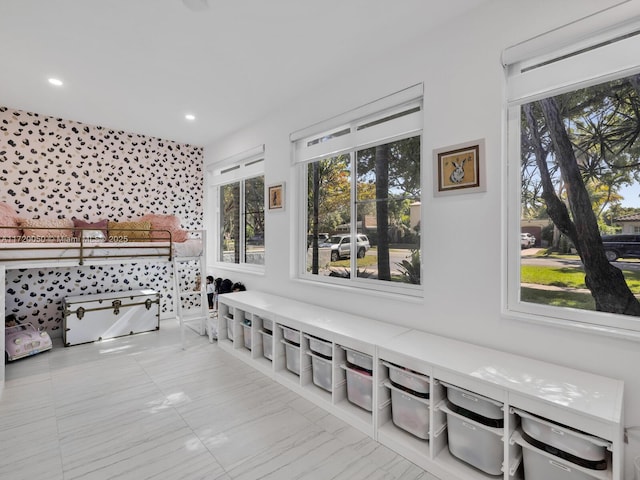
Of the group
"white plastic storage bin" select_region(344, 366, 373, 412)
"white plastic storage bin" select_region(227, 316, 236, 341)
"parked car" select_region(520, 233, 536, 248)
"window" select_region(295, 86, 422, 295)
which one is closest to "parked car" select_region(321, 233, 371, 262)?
"window" select_region(295, 86, 422, 295)

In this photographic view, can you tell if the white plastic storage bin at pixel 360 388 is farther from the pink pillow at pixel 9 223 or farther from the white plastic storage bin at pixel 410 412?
the pink pillow at pixel 9 223

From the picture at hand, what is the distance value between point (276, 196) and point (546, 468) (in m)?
3.00

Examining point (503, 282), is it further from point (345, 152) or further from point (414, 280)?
point (345, 152)

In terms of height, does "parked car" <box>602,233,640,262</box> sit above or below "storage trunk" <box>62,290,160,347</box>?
above

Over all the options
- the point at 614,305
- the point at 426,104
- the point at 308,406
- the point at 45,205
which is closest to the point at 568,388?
the point at 614,305

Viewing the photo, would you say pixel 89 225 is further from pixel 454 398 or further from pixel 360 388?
pixel 454 398

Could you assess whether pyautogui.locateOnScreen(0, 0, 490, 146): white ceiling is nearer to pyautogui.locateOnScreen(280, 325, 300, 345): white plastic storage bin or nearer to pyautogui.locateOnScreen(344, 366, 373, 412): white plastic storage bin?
pyautogui.locateOnScreen(280, 325, 300, 345): white plastic storage bin

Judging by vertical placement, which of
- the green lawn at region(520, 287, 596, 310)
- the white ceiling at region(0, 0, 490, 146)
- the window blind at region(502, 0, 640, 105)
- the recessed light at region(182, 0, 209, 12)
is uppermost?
the white ceiling at region(0, 0, 490, 146)

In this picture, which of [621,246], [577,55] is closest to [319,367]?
[621,246]

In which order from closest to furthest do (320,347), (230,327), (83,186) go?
(320,347) < (230,327) < (83,186)

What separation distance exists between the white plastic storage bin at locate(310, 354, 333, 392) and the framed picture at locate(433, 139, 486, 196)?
146 centimetres

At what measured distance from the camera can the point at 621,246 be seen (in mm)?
1661

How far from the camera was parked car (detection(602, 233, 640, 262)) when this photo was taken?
162cm

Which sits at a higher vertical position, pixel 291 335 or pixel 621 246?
pixel 621 246
